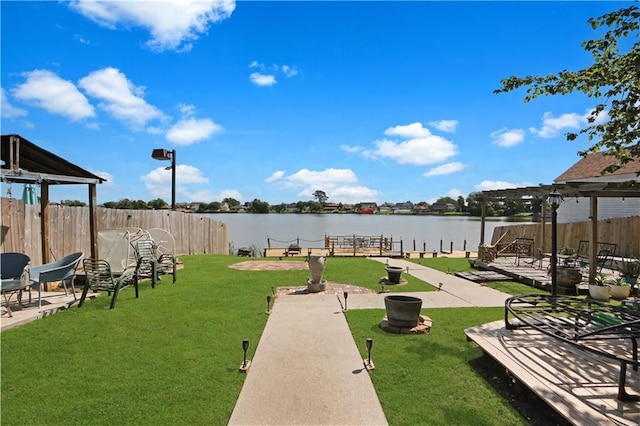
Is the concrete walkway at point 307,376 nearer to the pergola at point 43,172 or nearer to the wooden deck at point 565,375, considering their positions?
the wooden deck at point 565,375

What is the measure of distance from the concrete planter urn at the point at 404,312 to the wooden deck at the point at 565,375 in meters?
0.96

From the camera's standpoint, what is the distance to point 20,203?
820 centimetres

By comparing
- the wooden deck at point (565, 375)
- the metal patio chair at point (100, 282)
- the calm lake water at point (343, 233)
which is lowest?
the calm lake water at point (343, 233)

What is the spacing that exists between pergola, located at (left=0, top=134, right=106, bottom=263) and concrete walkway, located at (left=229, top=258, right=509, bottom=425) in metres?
5.68

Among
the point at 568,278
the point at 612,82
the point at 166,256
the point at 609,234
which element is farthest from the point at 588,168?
the point at 166,256

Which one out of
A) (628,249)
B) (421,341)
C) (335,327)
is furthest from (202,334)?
(628,249)

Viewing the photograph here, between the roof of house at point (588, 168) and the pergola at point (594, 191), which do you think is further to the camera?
the roof of house at point (588, 168)

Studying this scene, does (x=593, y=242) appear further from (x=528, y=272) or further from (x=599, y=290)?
(x=528, y=272)

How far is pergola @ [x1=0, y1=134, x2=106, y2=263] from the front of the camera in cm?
702

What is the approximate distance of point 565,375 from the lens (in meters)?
4.07

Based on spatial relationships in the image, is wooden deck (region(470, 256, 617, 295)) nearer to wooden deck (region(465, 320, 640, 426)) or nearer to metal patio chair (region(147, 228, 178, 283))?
wooden deck (region(465, 320, 640, 426))

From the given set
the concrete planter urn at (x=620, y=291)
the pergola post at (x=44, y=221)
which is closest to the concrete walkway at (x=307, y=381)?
the pergola post at (x=44, y=221)

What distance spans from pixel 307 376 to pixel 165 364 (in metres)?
1.94

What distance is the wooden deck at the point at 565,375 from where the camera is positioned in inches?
131
